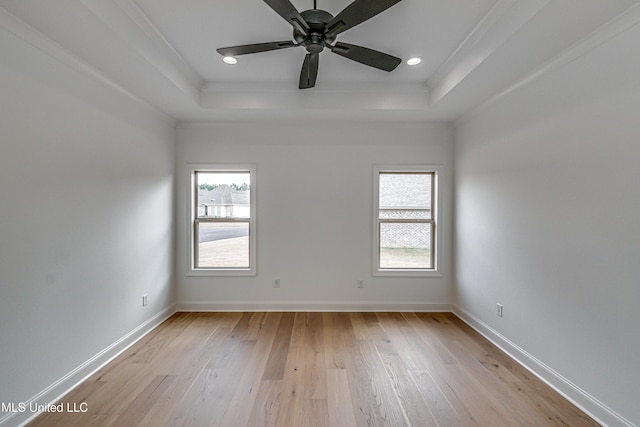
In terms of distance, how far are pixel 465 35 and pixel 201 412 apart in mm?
3503

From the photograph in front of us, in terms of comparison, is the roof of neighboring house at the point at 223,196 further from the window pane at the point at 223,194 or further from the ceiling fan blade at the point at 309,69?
the ceiling fan blade at the point at 309,69

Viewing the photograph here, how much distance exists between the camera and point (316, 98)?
125 inches

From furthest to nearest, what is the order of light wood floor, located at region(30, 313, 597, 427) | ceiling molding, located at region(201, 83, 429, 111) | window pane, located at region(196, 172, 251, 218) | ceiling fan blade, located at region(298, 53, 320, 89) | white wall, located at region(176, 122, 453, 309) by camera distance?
1. window pane, located at region(196, 172, 251, 218)
2. white wall, located at region(176, 122, 453, 309)
3. ceiling molding, located at region(201, 83, 429, 111)
4. ceiling fan blade, located at region(298, 53, 320, 89)
5. light wood floor, located at region(30, 313, 597, 427)

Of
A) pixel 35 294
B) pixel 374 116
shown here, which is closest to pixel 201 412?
pixel 35 294

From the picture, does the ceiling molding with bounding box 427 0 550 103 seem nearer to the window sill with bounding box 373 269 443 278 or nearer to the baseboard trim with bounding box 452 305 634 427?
the window sill with bounding box 373 269 443 278

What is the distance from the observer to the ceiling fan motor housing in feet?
5.44

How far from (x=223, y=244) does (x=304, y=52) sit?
8.69 feet

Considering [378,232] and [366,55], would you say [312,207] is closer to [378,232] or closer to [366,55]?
[378,232]

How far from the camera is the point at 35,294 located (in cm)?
185

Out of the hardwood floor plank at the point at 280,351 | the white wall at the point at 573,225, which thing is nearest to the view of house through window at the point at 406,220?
the white wall at the point at 573,225

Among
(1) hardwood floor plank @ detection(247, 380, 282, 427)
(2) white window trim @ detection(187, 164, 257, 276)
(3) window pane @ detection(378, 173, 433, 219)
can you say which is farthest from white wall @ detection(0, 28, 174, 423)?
(3) window pane @ detection(378, 173, 433, 219)

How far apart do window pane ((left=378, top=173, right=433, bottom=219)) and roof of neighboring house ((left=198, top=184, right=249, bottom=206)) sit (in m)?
1.94

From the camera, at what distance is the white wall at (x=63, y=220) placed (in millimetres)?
1718

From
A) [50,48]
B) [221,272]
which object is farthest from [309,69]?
[221,272]
